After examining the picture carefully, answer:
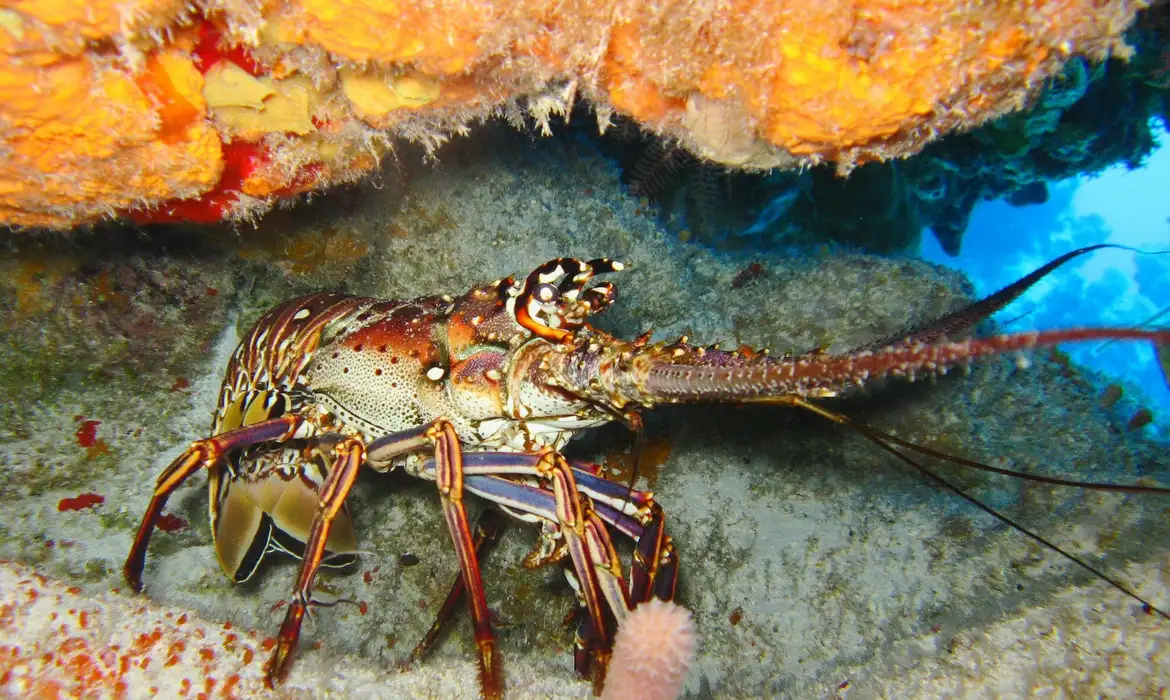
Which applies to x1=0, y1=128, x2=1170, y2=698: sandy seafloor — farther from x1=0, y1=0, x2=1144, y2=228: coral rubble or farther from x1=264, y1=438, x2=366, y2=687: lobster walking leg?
x1=0, y1=0, x2=1144, y2=228: coral rubble

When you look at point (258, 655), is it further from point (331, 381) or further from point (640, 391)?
point (640, 391)

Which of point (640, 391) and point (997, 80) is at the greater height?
point (997, 80)

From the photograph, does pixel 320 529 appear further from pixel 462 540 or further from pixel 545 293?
pixel 545 293

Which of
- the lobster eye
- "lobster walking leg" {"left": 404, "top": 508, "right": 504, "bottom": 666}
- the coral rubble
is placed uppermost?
the coral rubble

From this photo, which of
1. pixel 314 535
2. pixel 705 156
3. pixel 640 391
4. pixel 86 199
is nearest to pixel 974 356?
pixel 640 391

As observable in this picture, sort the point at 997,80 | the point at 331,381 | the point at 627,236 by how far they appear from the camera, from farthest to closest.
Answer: the point at 627,236 < the point at 331,381 < the point at 997,80

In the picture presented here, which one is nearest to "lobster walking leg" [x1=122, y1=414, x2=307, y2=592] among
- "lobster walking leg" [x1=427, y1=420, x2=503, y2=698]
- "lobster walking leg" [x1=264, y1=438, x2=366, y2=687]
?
"lobster walking leg" [x1=264, y1=438, x2=366, y2=687]
